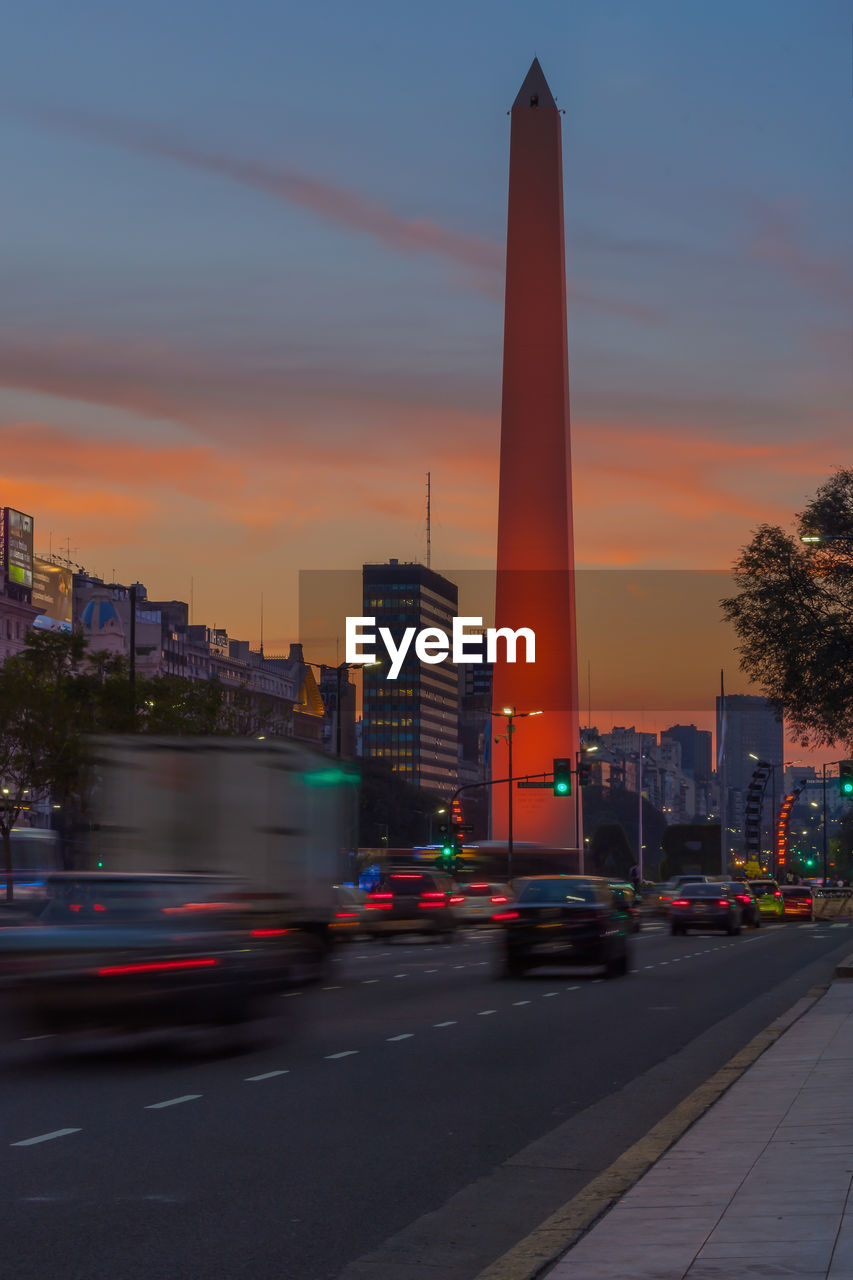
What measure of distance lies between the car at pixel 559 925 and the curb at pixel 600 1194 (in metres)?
11.5

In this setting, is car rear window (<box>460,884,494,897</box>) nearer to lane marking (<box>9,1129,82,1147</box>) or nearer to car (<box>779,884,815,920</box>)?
car (<box>779,884,815,920</box>)

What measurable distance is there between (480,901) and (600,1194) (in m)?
44.7

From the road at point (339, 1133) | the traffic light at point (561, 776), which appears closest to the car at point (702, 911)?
the traffic light at point (561, 776)

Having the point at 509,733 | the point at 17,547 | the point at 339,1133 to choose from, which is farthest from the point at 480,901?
the point at 17,547

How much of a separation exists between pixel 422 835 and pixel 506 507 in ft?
314

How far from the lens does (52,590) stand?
142 meters

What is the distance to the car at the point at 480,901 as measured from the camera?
171 ft

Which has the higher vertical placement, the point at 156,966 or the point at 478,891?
the point at 156,966

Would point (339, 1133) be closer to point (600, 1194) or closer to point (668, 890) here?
point (600, 1194)

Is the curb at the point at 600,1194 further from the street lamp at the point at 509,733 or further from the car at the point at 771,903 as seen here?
the street lamp at the point at 509,733

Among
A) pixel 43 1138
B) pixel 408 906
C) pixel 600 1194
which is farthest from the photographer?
pixel 408 906

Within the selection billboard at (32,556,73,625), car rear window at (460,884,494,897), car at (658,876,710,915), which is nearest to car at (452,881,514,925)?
car rear window at (460,884,494,897)

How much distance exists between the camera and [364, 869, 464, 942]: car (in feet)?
142

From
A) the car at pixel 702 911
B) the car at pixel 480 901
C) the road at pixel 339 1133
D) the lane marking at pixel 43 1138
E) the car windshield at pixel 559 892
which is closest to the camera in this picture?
the road at pixel 339 1133
